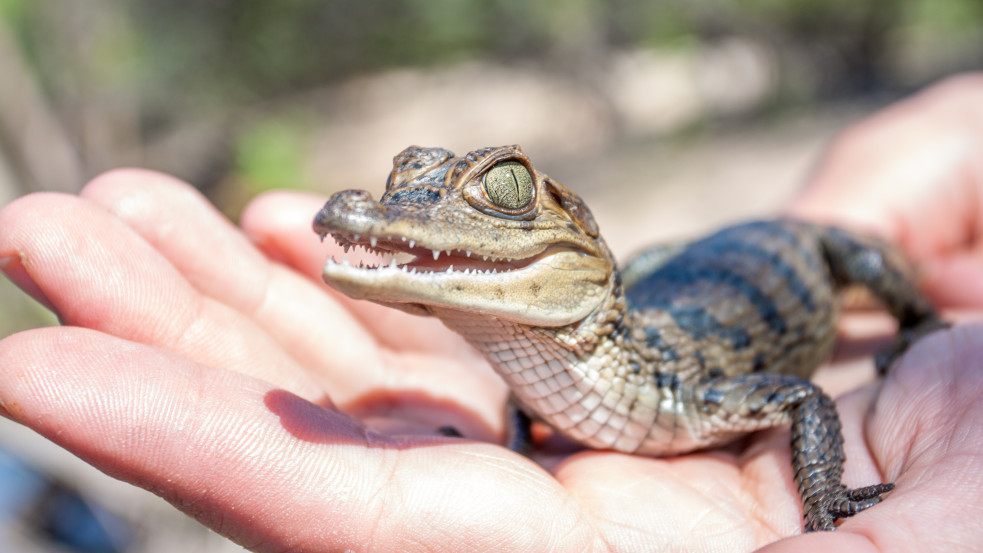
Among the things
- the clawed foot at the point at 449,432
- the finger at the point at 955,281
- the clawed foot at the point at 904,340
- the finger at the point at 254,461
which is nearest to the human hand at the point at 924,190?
the finger at the point at 955,281

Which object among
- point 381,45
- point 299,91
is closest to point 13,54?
point 299,91

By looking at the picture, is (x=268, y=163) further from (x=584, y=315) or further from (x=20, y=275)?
(x=584, y=315)

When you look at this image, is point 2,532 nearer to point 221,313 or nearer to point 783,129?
point 221,313

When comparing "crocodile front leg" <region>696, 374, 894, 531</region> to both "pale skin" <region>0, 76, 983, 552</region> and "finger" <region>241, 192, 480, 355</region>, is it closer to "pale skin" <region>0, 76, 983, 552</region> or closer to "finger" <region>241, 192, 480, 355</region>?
"pale skin" <region>0, 76, 983, 552</region>

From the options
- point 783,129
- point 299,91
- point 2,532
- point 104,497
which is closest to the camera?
point 2,532

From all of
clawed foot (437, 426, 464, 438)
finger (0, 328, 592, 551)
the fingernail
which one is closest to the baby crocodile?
clawed foot (437, 426, 464, 438)

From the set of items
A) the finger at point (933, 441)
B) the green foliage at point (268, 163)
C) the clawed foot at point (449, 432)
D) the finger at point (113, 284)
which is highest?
the finger at point (113, 284)

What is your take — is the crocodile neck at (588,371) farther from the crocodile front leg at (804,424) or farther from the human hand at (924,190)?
the human hand at (924,190)
